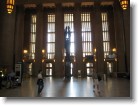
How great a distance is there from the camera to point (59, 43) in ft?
87.8

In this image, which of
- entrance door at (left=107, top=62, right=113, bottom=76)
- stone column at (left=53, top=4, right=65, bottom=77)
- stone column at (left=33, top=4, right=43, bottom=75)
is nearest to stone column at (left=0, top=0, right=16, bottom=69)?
stone column at (left=33, top=4, right=43, bottom=75)

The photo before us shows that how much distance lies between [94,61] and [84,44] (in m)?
3.30

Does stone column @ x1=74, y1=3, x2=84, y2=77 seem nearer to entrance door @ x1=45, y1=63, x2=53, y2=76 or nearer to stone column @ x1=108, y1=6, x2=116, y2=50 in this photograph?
entrance door @ x1=45, y1=63, x2=53, y2=76

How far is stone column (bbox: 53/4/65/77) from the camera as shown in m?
25.7

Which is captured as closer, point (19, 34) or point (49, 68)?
point (19, 34)

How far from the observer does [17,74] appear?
11547mm

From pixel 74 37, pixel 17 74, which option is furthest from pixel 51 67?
pixel 17 74

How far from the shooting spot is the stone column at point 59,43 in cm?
2573

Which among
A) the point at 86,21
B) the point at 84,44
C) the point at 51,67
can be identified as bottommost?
the point at 51,67

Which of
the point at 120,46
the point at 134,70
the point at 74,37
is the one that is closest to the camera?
the point at 134,70

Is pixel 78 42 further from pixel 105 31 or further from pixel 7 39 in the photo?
pixel 7 39

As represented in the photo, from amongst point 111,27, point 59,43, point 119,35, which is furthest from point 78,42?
point 119,35

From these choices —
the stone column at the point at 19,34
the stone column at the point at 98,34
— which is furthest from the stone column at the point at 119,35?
the stone column at the point at 19,34

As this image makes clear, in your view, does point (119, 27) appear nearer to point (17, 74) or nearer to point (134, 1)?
point (17, 74)
